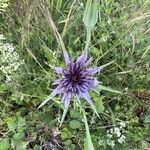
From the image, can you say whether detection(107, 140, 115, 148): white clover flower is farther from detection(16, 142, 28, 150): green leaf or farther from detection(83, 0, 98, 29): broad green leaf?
detection(83, 0, 98, 29): broad green leaf

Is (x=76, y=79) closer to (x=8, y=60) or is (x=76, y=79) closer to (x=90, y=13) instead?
(x=90, y=13)

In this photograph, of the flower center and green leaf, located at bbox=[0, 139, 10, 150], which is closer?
the flower center

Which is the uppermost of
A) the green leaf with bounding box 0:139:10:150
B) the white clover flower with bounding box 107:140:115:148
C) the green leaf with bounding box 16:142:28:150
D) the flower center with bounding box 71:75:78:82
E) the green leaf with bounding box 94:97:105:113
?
the flower center with bounding box 71:75:78:82

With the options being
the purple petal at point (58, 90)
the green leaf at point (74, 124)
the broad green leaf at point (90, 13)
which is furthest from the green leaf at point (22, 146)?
the broad green leaf at point (90, 13)

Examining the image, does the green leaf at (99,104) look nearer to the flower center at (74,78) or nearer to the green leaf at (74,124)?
the green leaf at (74,124)

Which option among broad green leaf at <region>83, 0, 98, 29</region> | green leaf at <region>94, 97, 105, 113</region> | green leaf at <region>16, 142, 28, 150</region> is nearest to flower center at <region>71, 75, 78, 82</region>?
broad green leaf at <region>83, 0, 98, 29</region>

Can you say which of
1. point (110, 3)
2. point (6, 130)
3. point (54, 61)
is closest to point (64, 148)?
point (6, 130)

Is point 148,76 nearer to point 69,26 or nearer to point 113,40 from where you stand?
point 113,40

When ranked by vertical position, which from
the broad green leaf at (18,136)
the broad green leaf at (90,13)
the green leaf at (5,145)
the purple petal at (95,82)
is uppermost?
the broad green leaf at (90,13)

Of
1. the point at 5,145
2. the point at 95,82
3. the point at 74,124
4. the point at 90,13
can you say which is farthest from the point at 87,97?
the point at 5,145

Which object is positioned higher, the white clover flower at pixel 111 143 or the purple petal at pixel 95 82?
the purple petal at pixel 95 82

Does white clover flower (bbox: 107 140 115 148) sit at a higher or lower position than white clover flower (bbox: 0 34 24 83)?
lower
